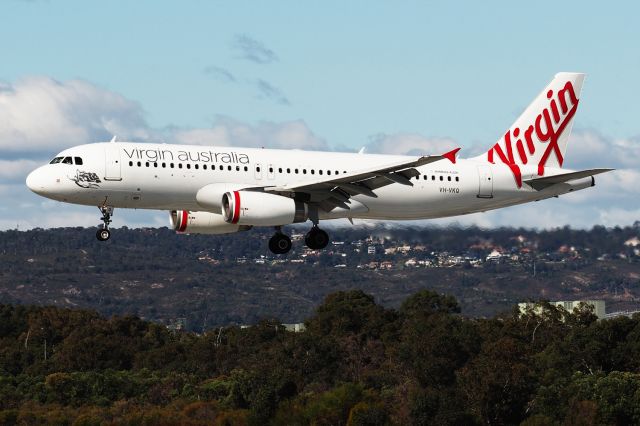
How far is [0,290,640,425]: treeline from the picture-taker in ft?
315

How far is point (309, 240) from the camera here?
61500mm

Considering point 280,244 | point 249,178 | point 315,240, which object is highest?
point 249,178

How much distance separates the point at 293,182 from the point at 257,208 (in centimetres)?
324

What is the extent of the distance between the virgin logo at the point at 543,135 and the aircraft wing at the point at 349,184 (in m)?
9.10

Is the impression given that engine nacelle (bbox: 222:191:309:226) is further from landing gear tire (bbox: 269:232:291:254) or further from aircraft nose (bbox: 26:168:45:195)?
aircraft nose (bbox: 26:168:45:195)

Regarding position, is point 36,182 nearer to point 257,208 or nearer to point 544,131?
point 257,208

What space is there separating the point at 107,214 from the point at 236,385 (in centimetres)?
5105

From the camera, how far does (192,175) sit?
189 feet

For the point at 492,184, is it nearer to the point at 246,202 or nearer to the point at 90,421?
the point at 246,202

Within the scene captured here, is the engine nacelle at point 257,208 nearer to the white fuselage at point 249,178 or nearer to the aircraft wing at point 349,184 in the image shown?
the aircraft wing at point 349,184

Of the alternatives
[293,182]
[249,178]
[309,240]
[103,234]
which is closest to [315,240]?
[309,240]

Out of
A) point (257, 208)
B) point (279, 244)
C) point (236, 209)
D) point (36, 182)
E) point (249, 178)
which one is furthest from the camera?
point (279, 244)

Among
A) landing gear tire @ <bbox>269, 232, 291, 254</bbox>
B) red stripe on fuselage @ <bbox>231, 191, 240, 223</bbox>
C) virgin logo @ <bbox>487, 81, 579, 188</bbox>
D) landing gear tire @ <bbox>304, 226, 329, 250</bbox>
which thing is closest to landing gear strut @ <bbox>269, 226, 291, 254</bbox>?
landing gear tire @ <bbox>269, 232, 291, 254</bbox>

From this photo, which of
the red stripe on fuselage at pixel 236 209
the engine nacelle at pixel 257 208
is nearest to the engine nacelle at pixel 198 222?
the engine nacelle at pixel 257 208
